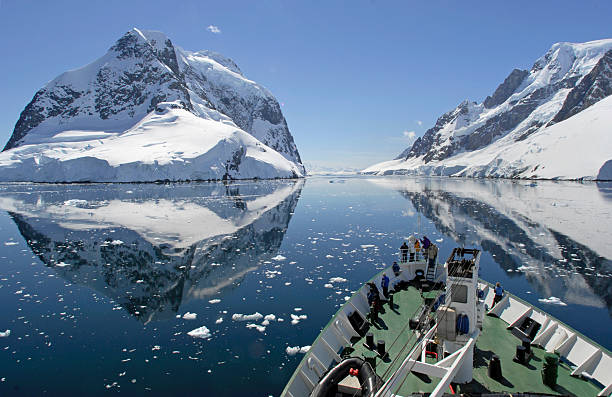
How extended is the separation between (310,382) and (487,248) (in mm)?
24702

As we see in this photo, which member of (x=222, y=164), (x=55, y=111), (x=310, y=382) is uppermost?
(x=55, y=111)

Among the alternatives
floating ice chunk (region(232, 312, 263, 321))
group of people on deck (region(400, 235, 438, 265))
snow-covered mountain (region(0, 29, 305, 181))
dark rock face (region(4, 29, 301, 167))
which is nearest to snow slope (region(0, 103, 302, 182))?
snow-covered mountain (region(0, 29, 305, 181))

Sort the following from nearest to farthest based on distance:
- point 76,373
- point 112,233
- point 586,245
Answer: point 76,373, point 586,245, point 112,233

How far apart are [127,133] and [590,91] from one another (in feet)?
789

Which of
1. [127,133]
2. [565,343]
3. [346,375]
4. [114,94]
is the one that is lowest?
[346,375]

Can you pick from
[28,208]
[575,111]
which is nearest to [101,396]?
[28,208]

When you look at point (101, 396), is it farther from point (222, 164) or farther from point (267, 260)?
point (222, 164)

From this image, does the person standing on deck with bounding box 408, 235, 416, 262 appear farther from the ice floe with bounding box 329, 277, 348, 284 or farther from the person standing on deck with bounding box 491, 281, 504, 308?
the person standing on deck with bounding box 491, 281, 504, 308

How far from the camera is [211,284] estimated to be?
19.3 metres

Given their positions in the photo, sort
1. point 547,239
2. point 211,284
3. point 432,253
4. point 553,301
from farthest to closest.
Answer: point 547,239 → point 211,284 → point 432,253 → point 553,301

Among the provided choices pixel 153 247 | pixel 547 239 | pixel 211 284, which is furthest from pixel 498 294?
pixel 153 247

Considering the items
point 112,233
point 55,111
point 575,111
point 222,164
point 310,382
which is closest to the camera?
point 310,382

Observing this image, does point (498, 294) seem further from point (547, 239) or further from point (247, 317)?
point (547, 239)

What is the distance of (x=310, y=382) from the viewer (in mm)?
8805
